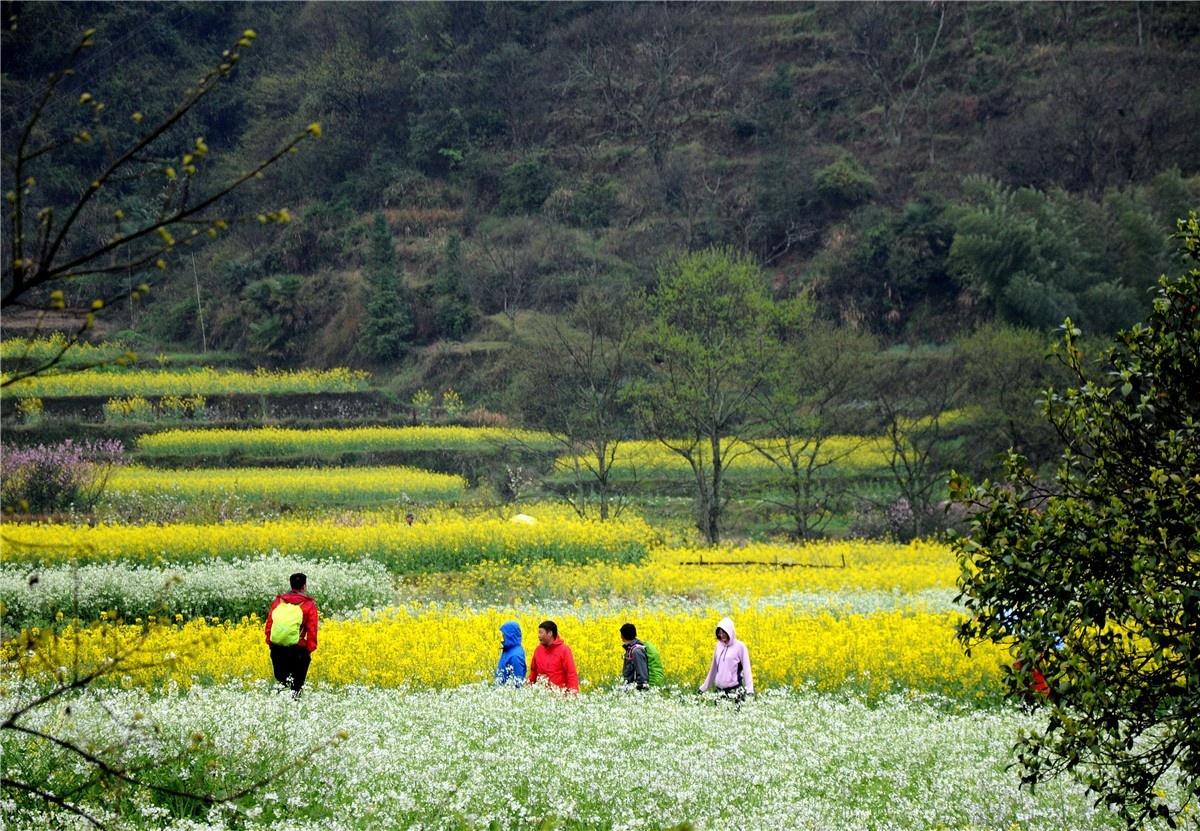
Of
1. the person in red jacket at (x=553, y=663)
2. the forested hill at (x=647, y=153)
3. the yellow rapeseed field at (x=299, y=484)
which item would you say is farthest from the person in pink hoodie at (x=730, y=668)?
the forested hill at (x=647, y=153)

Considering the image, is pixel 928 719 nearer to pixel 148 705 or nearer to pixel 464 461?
pixel 148 705

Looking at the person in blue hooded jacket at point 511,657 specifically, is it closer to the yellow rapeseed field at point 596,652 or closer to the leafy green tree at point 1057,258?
the yellow rapeseed field at point 596,652

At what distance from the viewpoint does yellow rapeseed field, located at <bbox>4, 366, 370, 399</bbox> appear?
45.2 meters

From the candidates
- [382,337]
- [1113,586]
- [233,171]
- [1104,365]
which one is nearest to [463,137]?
[233,171]

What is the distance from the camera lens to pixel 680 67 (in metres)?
72.9

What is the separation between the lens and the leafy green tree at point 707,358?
30.7 m

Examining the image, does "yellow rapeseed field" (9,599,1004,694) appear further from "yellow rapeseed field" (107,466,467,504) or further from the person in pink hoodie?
"yellow rapeseed field" (107,466,467,504)

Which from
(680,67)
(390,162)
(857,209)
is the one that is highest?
(680,67)

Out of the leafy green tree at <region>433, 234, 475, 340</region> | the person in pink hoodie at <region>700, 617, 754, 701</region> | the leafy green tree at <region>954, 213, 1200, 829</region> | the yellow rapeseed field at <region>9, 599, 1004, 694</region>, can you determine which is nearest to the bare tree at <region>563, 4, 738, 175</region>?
the leafy green tree at <region>433, 234, 475, 340</region>

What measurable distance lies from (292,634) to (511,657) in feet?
6.65

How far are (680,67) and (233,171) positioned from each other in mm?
24623

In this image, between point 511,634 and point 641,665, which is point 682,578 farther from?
point 511,634

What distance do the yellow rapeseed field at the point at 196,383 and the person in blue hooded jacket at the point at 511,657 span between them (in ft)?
112

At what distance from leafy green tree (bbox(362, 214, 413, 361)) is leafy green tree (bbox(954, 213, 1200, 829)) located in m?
47.0
